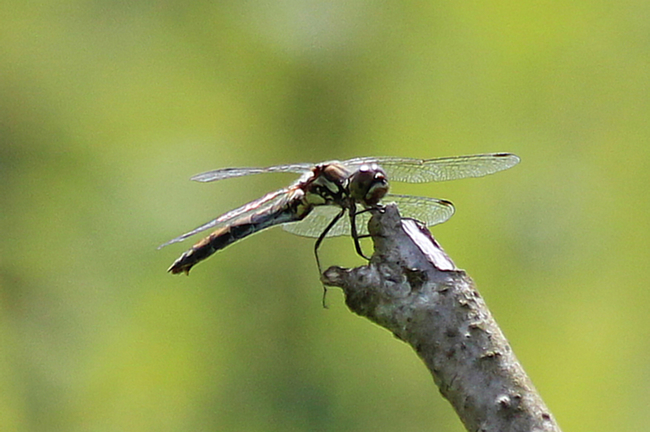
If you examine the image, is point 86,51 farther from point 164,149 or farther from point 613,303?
point 613,303

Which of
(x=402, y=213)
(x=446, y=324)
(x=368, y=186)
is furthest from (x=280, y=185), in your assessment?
(x=446, y=324)

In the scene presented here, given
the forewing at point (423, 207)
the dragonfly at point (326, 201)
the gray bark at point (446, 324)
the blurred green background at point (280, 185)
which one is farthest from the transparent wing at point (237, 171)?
the gray bark at point (446, 324)

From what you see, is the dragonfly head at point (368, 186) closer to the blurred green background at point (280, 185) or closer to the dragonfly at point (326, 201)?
the dragonfly at point (326, 201)

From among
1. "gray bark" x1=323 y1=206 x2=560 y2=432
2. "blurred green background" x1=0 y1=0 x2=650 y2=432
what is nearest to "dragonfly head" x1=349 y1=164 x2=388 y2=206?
"gray bark" x1=323 y1=206 x2=560 y2=432

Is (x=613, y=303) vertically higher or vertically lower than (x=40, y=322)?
lower

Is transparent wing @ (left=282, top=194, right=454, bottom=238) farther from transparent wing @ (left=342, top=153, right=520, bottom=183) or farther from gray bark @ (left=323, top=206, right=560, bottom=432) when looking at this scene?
gray bark @ (left=323, top=206, right=560, bottom=432)

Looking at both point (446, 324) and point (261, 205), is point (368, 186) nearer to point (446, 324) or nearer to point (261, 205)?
point (261, 205)

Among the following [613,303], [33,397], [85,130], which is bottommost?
[613,303]

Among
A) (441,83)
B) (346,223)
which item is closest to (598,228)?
(441,83)
